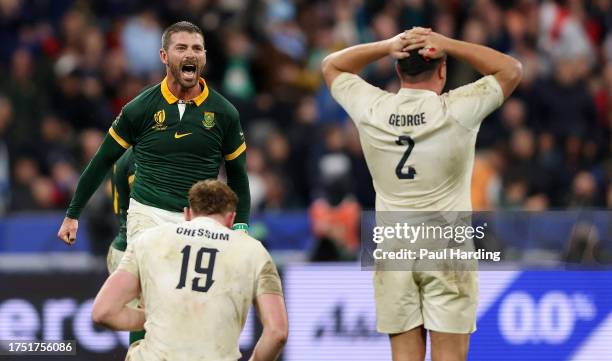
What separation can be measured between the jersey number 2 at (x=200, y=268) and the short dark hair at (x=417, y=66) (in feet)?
5.13

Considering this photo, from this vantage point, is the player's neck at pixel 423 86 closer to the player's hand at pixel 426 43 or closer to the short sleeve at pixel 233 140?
the player's hand at pixel 426 43

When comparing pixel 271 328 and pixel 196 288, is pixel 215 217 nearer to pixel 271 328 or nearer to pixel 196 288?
pixel 196 288

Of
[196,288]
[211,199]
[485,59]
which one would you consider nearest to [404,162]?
[485,59]

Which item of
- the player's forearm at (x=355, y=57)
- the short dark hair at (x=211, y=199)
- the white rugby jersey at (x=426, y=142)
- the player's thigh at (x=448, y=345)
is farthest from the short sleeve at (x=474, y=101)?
the short dark hair at (x=211, y=199)

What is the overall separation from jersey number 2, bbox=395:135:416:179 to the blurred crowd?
658 centimetres

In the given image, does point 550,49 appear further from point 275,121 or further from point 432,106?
point 432,106

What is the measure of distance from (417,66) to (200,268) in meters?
1.74

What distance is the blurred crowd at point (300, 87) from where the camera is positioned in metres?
16.1

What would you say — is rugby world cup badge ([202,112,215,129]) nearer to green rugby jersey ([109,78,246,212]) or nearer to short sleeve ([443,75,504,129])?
green rugby jersey ([109,78,246,212])

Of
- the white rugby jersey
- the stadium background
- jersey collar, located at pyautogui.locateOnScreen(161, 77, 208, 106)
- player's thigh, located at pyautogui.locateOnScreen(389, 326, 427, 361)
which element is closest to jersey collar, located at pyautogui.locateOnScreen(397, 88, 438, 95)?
the white rugby jersey

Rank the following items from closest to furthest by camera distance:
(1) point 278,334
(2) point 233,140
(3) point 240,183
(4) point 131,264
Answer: (1) point 278,334 → (4) point 131,264 → (2) point 233,140 → (3) point 240,183

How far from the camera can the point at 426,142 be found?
25.3ft

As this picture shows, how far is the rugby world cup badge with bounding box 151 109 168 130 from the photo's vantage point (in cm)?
888

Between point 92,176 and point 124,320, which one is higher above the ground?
point 92,176
